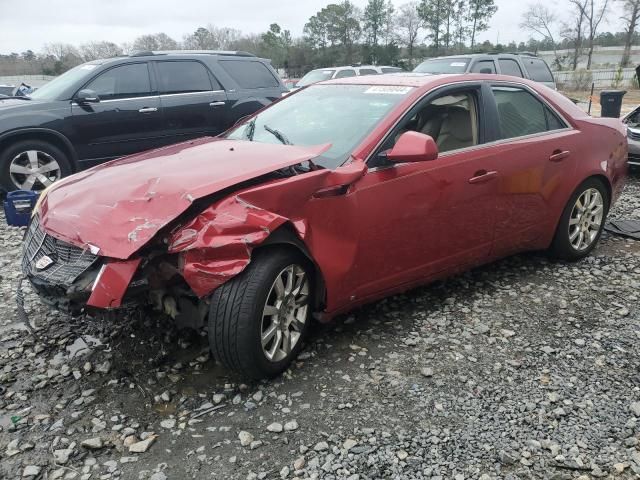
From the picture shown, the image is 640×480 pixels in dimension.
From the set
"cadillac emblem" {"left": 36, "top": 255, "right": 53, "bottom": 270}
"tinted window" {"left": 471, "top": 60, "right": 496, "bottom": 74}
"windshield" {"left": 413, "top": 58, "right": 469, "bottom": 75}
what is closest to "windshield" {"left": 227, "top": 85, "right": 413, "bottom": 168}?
"cadillac emblem" {"left": 36, "top": 255, "right": 53, "bottom": 270}

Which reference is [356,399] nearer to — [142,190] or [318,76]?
[142,190]

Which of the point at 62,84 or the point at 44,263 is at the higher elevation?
the point at 62,84

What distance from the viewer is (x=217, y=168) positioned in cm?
296

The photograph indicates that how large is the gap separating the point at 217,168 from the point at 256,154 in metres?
0.32

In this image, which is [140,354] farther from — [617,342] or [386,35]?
[386,35]

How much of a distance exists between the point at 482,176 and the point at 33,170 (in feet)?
18.0

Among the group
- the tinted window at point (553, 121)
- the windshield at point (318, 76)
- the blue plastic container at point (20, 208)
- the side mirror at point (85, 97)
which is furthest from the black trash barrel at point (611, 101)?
the blue plastic container at point (20, 208)

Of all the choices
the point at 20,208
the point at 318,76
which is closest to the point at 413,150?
the point at 20,208

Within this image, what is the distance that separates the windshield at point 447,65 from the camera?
38.3ft

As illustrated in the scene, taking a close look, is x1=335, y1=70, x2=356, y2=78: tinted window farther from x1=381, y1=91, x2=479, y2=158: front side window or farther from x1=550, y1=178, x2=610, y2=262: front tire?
x1=381, y1=91, x2=479, y2=158: front side window

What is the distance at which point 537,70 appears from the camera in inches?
509

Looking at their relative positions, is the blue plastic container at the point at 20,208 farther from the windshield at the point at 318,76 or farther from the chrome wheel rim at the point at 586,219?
the windshield at the point at 318,76

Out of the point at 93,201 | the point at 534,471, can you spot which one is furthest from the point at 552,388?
the point at 93,201

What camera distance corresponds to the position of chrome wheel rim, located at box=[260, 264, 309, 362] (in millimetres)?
2865
